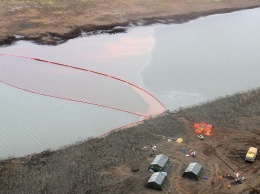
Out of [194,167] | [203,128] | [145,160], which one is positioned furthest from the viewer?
[203,128]

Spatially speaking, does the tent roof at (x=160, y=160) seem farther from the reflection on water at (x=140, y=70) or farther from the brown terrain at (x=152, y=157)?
the reflection on water at (x=140, y=70)

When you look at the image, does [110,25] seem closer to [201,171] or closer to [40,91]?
[40,91]

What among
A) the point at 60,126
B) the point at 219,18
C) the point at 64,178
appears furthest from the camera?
the point at 219,18

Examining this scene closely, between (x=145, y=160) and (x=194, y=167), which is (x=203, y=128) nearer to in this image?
(x=194, y=167)

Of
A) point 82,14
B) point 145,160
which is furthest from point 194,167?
point 82,14

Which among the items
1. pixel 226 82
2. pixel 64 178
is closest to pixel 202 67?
pixel 226 82

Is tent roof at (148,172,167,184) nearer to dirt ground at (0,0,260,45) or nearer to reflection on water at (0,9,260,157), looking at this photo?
reflection on water at (0,9,260,157)
